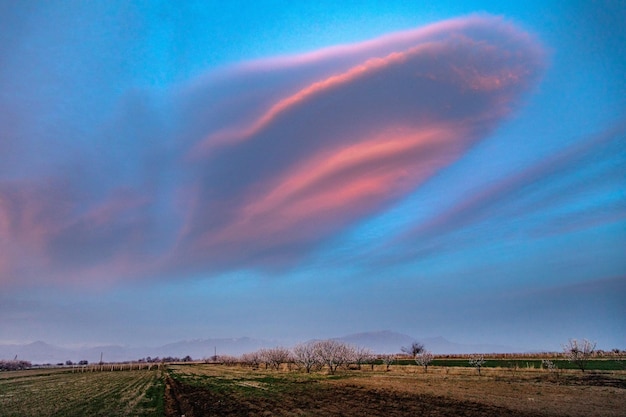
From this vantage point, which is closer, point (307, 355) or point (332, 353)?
point (332, 353)

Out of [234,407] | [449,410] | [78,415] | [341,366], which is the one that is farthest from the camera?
[341,366]

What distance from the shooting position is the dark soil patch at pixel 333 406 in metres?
31.1

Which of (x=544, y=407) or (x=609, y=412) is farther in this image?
(x=544, y=407)

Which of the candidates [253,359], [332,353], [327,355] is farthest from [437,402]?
[253,359]

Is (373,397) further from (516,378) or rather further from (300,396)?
(516,378)

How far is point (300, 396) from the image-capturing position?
4388 centimetres

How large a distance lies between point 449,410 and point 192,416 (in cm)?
2126

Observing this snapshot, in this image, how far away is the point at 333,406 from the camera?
116 ft

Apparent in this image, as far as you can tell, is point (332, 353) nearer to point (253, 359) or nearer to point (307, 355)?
point (307, 355)

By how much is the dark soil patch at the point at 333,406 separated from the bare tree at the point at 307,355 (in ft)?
212

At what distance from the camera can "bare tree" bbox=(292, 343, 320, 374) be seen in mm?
107012

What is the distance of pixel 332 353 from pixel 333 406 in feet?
241

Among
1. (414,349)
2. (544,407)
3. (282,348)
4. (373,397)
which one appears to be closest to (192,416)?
(373,397)

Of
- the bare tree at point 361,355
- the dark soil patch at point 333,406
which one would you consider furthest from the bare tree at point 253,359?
the dark soil patch at point 333,406
